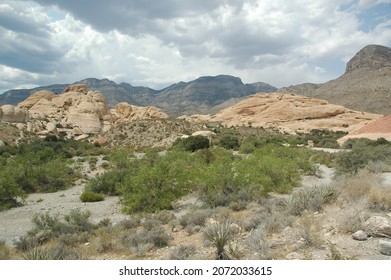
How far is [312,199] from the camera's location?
9.70 metres

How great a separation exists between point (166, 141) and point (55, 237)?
1469 inches

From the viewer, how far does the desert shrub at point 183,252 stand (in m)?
6.98

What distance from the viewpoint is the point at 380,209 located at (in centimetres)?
859

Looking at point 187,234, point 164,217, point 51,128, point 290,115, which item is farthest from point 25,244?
point 290,115

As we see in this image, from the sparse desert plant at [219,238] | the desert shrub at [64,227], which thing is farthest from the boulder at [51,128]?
the sparse desert plant at [219,238]

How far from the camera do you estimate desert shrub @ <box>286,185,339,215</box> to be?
9.50 metres

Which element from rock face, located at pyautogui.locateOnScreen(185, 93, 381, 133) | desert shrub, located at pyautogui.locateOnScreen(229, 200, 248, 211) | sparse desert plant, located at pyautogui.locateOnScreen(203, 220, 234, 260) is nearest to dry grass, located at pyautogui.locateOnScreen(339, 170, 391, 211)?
desert shrub, located at pyautogui.locateOnScreen(229, 200, 248, 211)

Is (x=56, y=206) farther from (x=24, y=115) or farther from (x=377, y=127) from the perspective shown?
(x=24, y=115)

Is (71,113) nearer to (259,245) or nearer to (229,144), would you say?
(229,144)

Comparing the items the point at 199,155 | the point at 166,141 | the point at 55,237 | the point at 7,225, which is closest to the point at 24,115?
the point at 166,141

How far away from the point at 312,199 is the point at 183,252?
4218 mm

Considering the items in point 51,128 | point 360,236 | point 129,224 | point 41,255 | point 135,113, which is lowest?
point 129,224

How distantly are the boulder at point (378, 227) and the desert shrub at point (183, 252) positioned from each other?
3.51 metres

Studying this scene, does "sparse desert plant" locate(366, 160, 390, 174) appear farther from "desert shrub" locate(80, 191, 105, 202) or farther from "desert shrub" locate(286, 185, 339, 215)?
"desert shrub" locate(80, 191, 105, 202)
